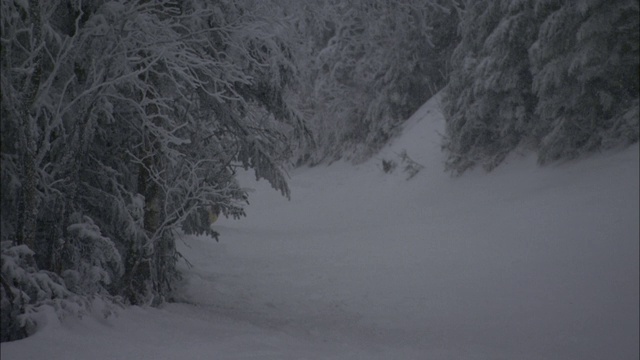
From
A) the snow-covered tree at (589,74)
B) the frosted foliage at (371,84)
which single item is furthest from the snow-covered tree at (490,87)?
the frosted foliage at (371,84)

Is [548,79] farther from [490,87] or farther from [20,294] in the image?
[20,294]

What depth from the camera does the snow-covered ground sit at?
4.26 m

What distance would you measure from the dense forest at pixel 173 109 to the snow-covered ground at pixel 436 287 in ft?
1.73

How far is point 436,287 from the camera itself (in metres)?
8.44

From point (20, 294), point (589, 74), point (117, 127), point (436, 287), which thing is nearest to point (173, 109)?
point (117, 127)

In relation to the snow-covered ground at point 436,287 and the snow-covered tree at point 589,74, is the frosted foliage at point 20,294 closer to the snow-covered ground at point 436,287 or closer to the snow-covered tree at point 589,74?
the snow-covered ground at point 436,287

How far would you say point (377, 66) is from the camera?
23203 mm

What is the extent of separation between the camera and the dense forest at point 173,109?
372cm

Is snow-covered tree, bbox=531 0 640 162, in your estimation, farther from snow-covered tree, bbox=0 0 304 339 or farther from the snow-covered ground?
snow-covered tree, bbox=0 0 304 339

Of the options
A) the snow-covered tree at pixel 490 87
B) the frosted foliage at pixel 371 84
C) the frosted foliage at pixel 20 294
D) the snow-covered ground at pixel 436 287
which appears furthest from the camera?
the frosted foliage at pixel 371 84

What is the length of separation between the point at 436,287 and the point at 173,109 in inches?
224

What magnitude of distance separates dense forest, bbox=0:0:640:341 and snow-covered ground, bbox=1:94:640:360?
53 centimetres

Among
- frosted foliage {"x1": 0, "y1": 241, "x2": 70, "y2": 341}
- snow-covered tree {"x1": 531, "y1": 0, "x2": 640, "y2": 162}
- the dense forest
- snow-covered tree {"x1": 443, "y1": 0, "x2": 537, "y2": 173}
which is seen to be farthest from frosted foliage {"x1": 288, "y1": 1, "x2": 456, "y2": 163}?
frosted foliage {"x1": 0, "y1": 241, "x2": 70, "y2": 341}

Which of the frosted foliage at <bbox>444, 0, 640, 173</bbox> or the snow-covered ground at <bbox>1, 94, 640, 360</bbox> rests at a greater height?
the frosted foliage at <bbox>444, 0, 640, 173</bbox>
